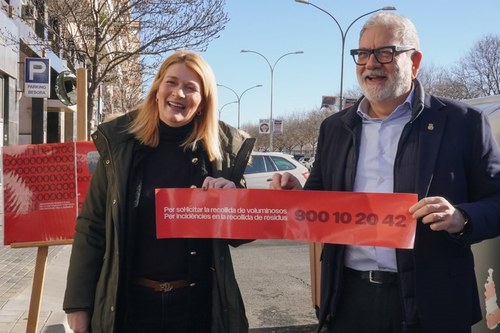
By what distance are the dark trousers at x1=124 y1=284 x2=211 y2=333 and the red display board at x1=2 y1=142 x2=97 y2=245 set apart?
189 cm

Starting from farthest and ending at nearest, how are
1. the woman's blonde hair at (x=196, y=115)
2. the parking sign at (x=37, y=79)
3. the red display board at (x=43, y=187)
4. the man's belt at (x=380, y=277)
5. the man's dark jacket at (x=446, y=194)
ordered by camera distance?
the parking sign at (x=37, y=79) → the red display board at (x=43, y=187) → the woman's blonde hair at (x=196, y=115) → the man's belt at (x=380, y=277) → the man's dark jacket at (x=446, y=194)

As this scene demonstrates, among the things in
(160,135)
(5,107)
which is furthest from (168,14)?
(160,135)

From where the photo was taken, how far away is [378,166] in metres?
2.37

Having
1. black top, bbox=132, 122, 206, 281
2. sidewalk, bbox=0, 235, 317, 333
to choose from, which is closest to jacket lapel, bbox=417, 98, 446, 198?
black top, bbox=132, 122, 206, 281

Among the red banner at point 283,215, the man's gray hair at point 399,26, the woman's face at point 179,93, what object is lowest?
the red banner at point 283,215

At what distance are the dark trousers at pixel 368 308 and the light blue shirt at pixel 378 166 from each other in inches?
3.1

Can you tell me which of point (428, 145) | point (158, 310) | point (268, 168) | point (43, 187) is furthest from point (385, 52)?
point (268, 168)

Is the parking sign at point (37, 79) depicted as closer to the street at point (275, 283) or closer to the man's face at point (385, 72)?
the street at point (275, 283)

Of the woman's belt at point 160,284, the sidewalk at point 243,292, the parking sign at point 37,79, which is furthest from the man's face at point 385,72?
the parking sign at point 37,79

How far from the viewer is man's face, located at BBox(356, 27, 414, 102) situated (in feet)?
7.66

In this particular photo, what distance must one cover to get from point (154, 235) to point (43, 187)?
1.90 m

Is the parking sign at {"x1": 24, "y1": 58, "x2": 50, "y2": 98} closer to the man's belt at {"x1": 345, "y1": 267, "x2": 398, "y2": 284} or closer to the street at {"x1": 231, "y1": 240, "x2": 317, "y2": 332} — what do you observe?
the street at {"x1": 231, "y1": 240, "x2": 317, "y2": 332}

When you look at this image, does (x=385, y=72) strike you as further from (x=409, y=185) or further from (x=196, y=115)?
(x=196, y=115)

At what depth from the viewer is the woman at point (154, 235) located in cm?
239
